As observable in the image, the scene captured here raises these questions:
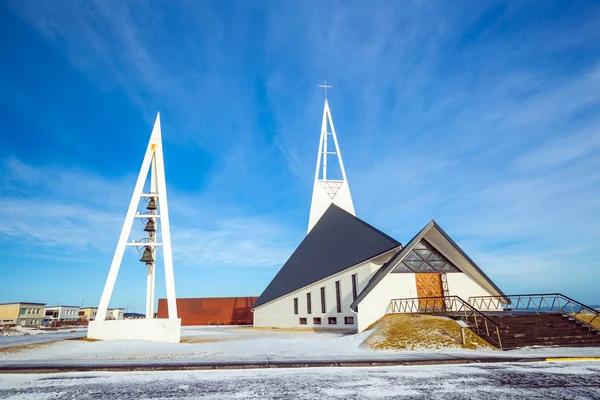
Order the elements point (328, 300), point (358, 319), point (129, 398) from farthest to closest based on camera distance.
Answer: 1. point (328, 300)
2. point (358, 319)
3. point (129, 398)

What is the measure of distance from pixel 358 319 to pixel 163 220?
46.1 feet

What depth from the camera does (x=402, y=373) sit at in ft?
30.8

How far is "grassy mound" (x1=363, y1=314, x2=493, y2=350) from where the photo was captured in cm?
1507

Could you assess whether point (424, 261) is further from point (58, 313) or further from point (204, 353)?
point (58, 313)

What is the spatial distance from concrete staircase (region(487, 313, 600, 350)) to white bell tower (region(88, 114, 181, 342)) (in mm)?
16817

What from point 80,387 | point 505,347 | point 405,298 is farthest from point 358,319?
point 80,387

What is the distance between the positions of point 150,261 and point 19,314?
248 ft

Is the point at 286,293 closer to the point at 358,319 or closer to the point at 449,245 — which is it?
the point at 358,319

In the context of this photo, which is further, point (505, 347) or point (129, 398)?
point (505, 347)

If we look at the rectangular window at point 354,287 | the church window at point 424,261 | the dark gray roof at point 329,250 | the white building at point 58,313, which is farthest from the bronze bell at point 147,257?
the white building at point 58,313

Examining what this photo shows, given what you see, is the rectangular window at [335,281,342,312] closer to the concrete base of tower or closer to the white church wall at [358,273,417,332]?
the white church wall at [358,273,417,332]

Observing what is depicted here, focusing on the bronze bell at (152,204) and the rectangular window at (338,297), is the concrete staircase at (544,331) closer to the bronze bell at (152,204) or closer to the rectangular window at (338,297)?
the rectangular window at (338,297)

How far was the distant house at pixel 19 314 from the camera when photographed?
2940 inches

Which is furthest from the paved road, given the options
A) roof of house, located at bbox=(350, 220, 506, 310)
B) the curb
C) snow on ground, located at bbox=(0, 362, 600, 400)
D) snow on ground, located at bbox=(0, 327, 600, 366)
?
roof of house, located at bbox=(350, 220, 506, 310)
